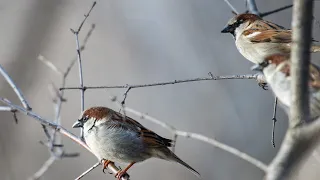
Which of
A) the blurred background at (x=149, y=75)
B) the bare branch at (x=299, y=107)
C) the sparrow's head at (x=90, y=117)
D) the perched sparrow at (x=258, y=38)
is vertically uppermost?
the bare branch at (x=299, y=107)

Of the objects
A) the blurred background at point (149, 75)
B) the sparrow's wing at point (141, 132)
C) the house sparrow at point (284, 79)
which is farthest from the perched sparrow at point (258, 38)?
the blurred background at point (149, 75)

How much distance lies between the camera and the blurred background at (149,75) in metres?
7.49

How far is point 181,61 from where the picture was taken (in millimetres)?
8602

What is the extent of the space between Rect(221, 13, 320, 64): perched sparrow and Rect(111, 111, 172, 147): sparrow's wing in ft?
3.04

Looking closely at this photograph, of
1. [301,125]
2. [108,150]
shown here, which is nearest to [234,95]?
[108,150]

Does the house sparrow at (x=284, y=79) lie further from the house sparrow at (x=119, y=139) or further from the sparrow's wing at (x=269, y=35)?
the sparrow's wing at (x=269, y=35)

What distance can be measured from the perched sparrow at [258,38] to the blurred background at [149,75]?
2.67 meters

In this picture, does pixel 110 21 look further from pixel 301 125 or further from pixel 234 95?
pixel 301 125

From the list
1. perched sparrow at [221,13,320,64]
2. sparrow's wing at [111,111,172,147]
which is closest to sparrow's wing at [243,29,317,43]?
perched sparrow at [221,13,320,64]

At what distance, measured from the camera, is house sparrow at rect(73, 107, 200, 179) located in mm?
3482

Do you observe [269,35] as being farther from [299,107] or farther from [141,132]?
[299,107]

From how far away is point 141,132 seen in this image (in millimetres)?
3703

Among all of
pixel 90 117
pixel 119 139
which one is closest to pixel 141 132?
pixel 119 139

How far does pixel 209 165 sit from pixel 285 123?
3.88 ft
